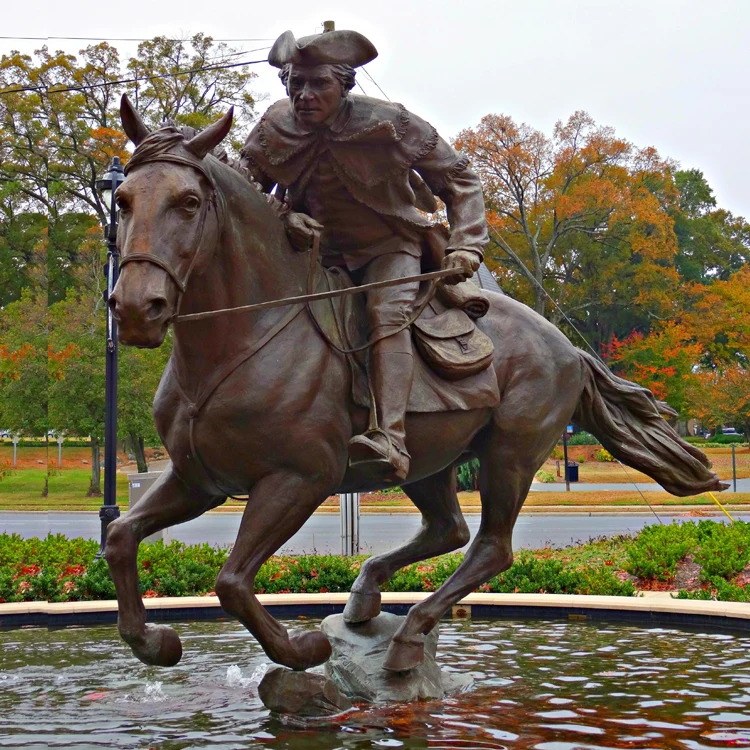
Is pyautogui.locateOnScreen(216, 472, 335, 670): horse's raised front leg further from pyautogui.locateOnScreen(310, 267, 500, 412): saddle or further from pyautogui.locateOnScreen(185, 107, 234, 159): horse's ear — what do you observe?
pyautogui.locateOnScreen(185, 107, 234, 159): horse's ear

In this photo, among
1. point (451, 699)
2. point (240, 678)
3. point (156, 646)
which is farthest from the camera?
point (240, 678)

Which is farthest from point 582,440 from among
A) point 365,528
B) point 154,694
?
point 154,694

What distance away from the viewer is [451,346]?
5.88 meters

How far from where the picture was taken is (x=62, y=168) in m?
36.2

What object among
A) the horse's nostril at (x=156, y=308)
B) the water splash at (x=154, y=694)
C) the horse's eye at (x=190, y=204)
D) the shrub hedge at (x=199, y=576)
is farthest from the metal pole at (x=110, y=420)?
the horse's nostril at (x=156, y=308)

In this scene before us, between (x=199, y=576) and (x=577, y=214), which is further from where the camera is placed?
(x=577, y=214)

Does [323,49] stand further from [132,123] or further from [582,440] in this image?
[582,440]

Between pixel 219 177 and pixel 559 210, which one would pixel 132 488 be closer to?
pixel 219 177

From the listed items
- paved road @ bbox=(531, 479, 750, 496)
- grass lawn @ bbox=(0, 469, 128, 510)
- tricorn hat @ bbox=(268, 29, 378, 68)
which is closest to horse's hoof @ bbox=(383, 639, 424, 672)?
tricorn hat @ bbox=(268, 29, 378, 68)

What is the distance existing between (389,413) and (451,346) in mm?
730

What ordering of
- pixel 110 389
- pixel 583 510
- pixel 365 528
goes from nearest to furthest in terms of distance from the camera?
pixel 110 389 < pixel 365 528 < pixel 583 510

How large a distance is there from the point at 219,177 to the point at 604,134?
41.2 meters

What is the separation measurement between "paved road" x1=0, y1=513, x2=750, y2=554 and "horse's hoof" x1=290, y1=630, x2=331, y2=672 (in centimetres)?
924

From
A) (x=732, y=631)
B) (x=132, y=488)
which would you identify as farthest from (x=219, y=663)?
(x=132, y=488)
